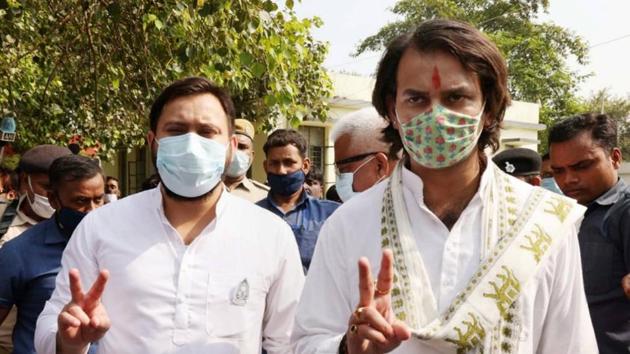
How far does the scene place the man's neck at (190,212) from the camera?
7.47 ft

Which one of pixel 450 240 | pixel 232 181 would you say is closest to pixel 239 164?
pixel 232 181

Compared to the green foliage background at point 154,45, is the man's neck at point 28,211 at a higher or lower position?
lower

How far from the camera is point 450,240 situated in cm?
170

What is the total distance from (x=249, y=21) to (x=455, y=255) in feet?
10.1

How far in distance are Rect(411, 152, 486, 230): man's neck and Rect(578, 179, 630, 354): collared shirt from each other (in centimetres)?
142

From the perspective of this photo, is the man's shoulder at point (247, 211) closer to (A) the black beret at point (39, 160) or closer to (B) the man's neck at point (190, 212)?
(B) the man's neck at point (190, 212)

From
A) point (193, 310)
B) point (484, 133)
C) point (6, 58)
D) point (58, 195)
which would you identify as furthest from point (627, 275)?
point (6, 58)

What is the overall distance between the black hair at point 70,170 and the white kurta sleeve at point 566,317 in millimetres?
2240

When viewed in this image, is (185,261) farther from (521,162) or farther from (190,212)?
(521,162)

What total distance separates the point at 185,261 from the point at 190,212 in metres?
0.23

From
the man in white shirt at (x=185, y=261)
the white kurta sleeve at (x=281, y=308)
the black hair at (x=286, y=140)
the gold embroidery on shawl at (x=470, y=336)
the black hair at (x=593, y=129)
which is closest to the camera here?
the gold embroidery on shawl at (x=470, y=336)

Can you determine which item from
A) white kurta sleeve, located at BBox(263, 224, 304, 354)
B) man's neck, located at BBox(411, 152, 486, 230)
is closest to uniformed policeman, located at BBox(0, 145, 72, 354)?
white kurta sleeve, located at BBox(263, 224, 304, 354)

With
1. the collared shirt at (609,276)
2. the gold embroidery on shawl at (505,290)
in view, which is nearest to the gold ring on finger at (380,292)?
the gold embroidery on shawl at (505,290)

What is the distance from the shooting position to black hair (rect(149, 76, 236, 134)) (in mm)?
2322
